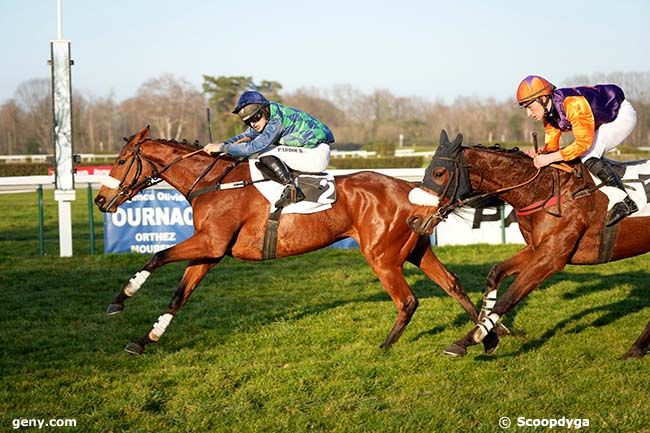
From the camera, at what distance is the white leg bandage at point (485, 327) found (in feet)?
18.4

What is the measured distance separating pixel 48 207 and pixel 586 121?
19.4m

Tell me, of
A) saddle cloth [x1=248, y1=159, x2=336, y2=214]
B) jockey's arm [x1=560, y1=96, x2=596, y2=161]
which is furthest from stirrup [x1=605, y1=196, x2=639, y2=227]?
saddle cloth [x1=248, y1=159, x2=336, y2=214]

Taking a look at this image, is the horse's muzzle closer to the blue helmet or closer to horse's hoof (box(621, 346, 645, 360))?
the blue helmet

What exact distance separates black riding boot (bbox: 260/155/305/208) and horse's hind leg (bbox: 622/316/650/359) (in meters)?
3.00

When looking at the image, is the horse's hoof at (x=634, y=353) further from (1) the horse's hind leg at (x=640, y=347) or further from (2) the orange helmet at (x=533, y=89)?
(2) the orange helmet at (x=533, y=89)

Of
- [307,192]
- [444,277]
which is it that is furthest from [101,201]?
[444,277]

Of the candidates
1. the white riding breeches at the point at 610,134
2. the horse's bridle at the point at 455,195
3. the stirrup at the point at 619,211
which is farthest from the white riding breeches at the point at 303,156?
the stirrup at the point at 619,211

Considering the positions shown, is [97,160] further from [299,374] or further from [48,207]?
[299,374]

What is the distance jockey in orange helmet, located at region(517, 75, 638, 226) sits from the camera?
5.70m

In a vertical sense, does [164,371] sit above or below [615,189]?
below

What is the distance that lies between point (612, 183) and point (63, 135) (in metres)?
9.50

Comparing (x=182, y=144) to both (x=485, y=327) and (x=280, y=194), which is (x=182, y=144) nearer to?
(x=280, y=194)

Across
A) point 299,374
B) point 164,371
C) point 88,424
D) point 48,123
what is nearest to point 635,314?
point 299,374

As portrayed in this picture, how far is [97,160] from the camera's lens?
144 feet
